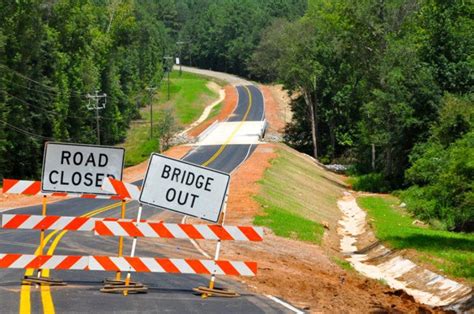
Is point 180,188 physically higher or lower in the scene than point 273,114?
higher

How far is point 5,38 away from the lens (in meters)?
55.2

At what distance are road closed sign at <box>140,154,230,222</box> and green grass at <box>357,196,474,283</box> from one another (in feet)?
27.4

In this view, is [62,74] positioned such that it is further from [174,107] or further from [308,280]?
[308,280]

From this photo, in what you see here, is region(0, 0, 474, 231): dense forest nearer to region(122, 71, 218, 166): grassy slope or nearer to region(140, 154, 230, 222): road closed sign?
region(122, 71, 218, 166): grassy slope

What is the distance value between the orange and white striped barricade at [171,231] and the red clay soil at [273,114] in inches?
3016

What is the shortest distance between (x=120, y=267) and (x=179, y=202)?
1.55m

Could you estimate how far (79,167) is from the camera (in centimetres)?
1433

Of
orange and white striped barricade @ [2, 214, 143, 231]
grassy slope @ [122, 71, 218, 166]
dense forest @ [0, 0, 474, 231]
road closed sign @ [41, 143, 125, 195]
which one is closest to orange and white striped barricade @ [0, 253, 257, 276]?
orange and white striped barricade @ [2, 214, 143, 231]

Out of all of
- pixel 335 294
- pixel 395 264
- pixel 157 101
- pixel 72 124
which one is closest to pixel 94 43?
pixel 72 124

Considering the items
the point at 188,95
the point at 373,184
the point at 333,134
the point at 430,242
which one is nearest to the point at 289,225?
the point at 430,242

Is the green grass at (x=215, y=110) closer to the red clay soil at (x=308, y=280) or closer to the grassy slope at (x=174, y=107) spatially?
the grassy slope at (x=174, y=107)

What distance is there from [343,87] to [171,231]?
62.1 metres

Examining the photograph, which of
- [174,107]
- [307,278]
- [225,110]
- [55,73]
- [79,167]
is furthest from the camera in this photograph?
[174,107]

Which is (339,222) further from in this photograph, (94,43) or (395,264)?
(94,43)
